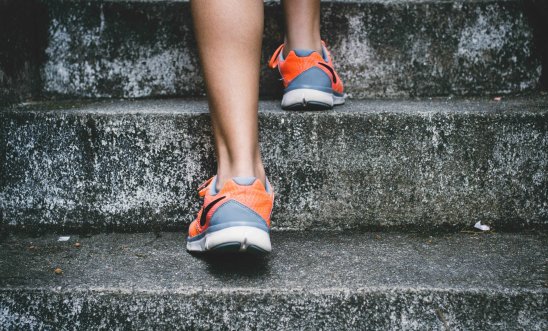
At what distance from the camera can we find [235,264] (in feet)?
3.49

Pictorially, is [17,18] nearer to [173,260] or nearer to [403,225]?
[173,260]

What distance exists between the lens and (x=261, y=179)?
3.73 ft

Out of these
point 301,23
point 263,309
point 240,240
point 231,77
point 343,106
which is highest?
point 301,23

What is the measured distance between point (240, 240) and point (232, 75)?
377mm

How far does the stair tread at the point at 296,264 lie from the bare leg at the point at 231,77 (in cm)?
21

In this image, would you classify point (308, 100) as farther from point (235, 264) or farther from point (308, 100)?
point (235, 264)

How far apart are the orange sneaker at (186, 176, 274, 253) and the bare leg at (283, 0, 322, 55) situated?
0.51 metres

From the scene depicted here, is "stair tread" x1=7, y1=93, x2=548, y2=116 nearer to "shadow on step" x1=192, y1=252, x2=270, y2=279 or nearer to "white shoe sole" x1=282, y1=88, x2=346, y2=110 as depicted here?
"white shoe sole" x1=282, y1=88, x2=346, y2=110

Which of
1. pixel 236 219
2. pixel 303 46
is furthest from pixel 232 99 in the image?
pixel 303 46

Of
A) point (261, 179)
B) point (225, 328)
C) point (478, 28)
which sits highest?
point (478, 28)

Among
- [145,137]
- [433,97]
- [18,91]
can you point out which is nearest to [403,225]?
[433,97]

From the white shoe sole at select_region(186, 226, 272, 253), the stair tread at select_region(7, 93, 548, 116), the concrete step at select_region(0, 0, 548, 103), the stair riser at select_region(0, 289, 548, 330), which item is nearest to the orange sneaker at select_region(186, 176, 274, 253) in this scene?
the white shoe sole at select_region(186, 226, 272, 253)

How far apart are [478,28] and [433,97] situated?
255 mm

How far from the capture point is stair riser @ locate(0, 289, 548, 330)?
0.96 metres
